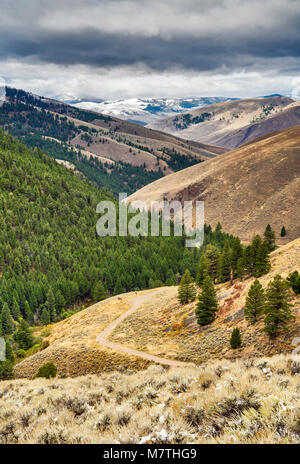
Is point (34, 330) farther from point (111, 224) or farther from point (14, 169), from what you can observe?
point (14, 169)

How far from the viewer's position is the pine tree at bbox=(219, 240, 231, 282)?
61.1 meters

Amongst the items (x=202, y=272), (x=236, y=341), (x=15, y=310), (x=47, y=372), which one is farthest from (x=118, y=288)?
(x=236, y=341)

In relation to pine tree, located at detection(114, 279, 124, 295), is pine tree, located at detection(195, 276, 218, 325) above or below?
above

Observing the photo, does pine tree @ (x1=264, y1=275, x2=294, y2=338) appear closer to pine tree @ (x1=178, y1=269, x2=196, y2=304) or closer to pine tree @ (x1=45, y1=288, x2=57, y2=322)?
pine tree @ (x1=178, y1=269, x2=196, y2=304)

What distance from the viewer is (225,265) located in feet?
204

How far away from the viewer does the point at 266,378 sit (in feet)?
52.6

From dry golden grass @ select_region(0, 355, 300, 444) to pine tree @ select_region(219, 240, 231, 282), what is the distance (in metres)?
42.0

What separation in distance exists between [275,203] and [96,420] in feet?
548

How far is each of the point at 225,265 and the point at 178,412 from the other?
51.2 m

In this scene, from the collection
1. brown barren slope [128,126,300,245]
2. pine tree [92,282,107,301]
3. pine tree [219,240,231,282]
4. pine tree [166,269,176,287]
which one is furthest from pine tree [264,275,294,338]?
brown barren slope [128,126,300,245]
